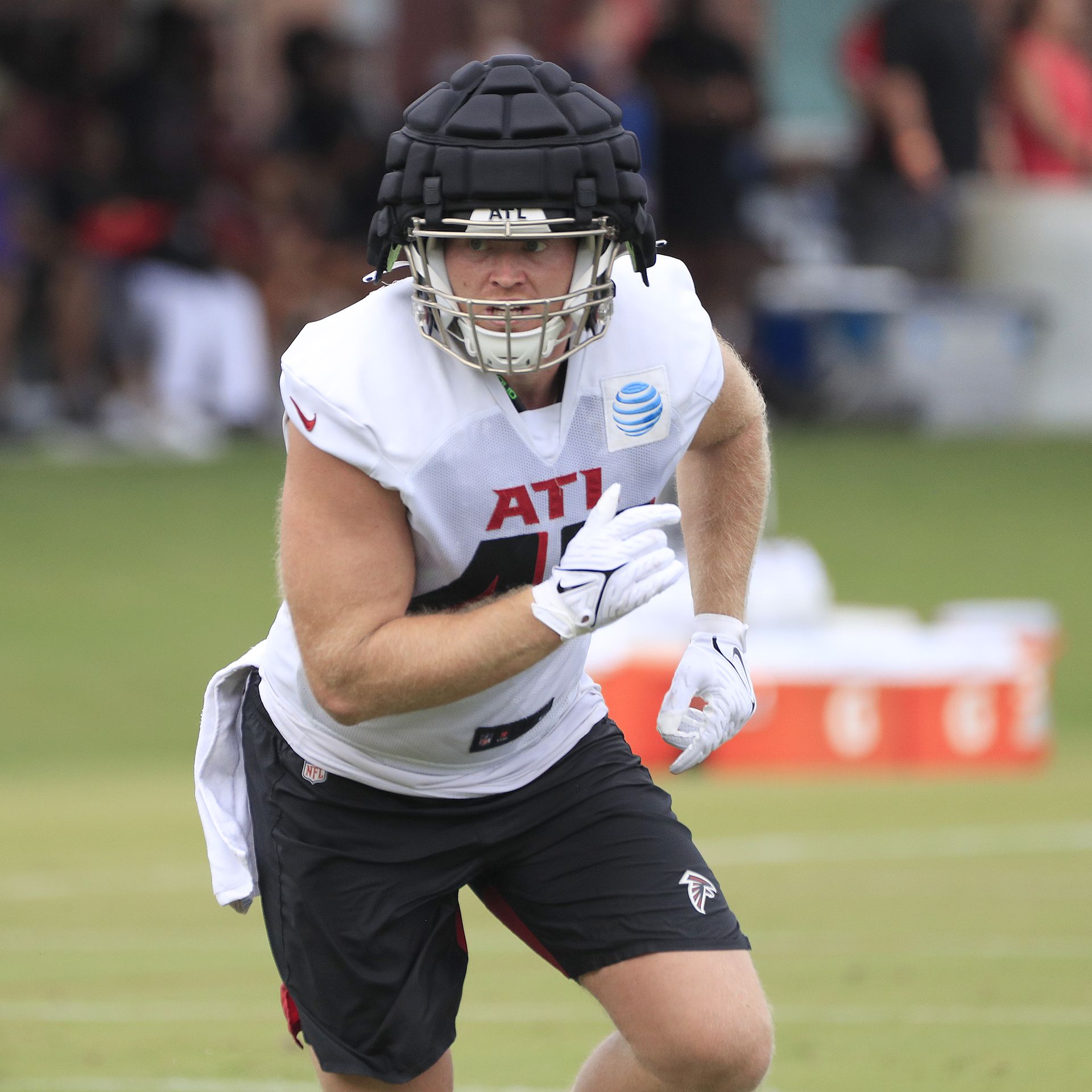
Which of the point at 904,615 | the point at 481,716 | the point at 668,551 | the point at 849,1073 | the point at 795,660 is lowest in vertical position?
the point at 904,615

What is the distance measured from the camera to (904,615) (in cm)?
1178

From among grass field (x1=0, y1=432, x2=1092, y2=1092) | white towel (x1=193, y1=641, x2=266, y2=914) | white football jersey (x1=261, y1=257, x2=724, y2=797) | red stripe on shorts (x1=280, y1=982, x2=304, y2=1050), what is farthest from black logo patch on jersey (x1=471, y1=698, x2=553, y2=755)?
grass field (x1=0, y1=432, x2=1092, y2=1092)

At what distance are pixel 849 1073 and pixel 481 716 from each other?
5.87 ft

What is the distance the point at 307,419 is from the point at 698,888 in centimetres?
110

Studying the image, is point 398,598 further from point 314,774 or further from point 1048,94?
point 1048,94

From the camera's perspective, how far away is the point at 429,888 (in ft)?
13.1

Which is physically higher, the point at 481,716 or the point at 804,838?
the point at 481,716

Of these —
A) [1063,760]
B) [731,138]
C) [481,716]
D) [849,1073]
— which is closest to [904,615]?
[1063,760]

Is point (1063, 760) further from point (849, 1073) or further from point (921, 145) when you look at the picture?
point (921, 145)

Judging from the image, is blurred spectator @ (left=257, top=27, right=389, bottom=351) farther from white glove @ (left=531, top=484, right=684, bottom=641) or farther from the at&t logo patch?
white glove @ (left=531, top=484, right=684, bottom=641)

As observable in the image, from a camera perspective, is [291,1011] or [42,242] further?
[42,242]

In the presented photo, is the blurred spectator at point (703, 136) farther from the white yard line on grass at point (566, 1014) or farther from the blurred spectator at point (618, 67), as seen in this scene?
the white yard line on grass at point (566, 1014)

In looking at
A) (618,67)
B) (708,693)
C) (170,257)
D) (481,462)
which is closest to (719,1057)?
(708,693)

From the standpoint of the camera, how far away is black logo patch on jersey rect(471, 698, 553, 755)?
395 cm
